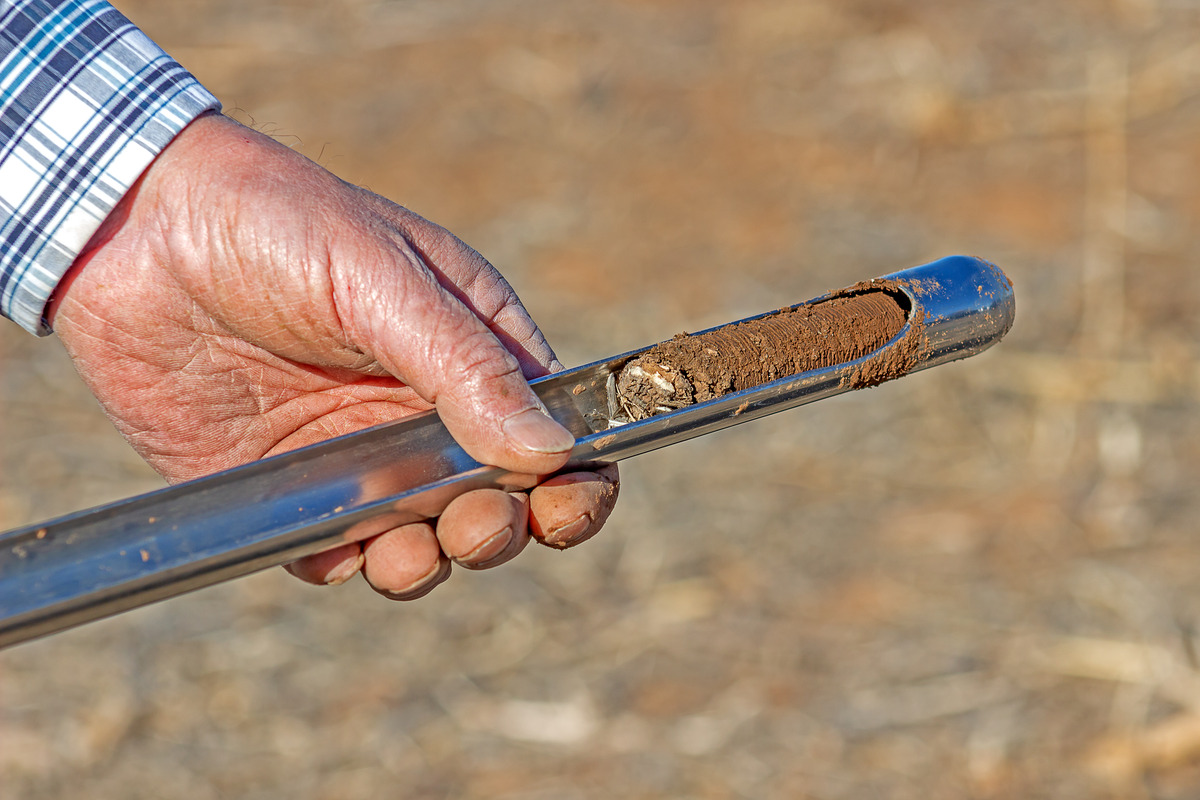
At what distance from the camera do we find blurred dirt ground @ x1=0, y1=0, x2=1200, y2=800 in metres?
3.35

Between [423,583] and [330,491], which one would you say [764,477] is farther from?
[330,491]

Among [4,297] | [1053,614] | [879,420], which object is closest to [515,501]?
[4,297]

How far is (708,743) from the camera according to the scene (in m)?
3.34

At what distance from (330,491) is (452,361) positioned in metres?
0.33

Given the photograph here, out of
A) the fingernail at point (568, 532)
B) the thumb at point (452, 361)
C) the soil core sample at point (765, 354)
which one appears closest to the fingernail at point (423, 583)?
the fingernail at point (568, 532)

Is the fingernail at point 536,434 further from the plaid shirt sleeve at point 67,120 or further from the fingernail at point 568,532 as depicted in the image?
the plaid shirt sleeve at point 67,120

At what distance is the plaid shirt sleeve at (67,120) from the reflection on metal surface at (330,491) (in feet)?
2.75

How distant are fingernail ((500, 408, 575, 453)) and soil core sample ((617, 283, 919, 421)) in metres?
0.16

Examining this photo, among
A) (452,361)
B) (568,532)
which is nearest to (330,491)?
(452,361)

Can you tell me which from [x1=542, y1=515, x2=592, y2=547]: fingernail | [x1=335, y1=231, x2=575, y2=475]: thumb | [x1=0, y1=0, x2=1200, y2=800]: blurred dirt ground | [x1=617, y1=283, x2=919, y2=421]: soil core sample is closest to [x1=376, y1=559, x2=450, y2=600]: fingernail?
[x1=542, y1=515, x2=592, y2=547]: fingernail

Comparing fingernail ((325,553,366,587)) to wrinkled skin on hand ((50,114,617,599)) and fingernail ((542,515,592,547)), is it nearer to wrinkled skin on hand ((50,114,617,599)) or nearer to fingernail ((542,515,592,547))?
wrinkled skin on hand ((50,114,617,599))

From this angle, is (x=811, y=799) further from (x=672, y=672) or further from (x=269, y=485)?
(x=269, y=485)

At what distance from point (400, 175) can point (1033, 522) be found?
3.52 m

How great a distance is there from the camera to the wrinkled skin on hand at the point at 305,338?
1932mm
